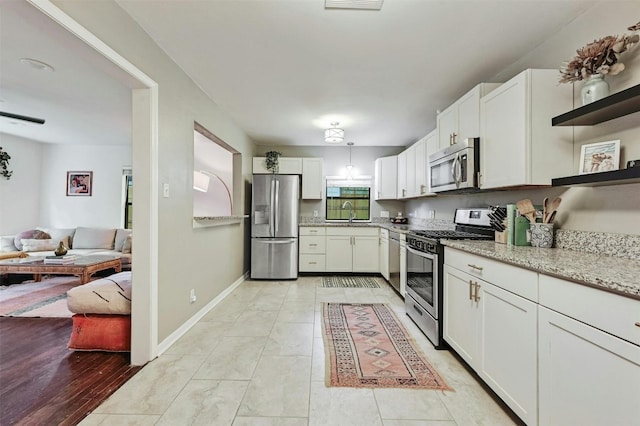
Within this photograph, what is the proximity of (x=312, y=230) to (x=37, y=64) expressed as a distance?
381cm

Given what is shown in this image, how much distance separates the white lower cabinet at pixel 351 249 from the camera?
16.0ft

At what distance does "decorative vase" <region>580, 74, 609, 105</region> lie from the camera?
1473 millimetres

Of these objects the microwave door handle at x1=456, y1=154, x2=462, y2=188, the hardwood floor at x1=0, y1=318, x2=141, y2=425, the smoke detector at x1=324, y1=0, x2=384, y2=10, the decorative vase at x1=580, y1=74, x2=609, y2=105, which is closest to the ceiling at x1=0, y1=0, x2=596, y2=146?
the smoke detector at x1=324, y1=0, x2=384, y2=10

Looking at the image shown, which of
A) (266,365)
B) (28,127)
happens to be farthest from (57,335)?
(28,127)

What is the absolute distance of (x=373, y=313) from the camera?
10.2 ft

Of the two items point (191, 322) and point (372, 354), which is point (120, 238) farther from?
point (372, 354)

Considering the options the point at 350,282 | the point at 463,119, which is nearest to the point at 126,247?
the point at 350,282

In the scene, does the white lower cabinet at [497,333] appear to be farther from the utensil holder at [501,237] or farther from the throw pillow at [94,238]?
the throw pillow at [94,238]

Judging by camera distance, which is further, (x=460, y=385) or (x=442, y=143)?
(x=442, y=143)

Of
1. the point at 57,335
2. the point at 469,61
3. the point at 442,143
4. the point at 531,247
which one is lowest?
the point at 57,335

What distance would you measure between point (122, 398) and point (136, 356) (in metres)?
0.44

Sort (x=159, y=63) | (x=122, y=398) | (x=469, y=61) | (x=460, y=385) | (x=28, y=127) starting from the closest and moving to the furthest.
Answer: (x=122, y=398)
(x=460, y=385)
(x=159, y=63)
(x=469, y=61)
(x=28, y=127)

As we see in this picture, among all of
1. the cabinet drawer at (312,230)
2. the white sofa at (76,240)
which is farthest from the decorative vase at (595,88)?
the white sofa at (76,240)

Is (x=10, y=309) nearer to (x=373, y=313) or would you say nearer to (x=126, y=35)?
(x=126, y=35)
